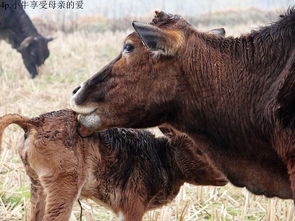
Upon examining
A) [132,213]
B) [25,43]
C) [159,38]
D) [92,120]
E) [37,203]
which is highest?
[159,38]

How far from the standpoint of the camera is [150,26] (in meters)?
4.21

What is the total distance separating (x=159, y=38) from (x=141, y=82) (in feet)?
1.34

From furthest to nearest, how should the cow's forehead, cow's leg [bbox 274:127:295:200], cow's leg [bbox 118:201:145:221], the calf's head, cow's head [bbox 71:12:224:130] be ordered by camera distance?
1. the calf's head
2. cow's leg [bbox 118:201:145:221]
3. the cow's forehead
4. cow's head [bbox 71:12:224:130]
5. cow's leg [bbox 274:127:295:200]

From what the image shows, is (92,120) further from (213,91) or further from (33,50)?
(33,50)

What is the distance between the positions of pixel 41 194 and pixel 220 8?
32631mm

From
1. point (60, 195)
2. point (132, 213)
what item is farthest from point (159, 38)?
point (132, 213)

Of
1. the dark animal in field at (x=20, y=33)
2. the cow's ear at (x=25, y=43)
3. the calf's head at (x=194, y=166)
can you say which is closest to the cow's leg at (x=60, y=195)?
the calf's head at (x=194, y=166)

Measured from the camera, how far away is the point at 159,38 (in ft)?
13.9

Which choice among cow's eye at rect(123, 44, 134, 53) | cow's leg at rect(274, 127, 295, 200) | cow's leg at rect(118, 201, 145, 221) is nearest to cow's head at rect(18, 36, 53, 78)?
cow's leg at rect(118, 201, 145, 221)

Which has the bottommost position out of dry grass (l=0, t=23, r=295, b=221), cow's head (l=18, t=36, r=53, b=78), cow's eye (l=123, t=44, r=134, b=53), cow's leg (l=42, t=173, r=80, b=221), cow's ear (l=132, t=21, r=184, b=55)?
cow's head (l=18, t=36, r=53, b=78)

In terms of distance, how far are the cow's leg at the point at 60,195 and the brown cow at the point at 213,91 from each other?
3.13 feet

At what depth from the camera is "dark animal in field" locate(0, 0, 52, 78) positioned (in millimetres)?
22422

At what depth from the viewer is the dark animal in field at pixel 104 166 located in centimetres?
546

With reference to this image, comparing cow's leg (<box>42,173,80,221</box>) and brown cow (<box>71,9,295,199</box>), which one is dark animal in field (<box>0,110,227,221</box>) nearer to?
cow's leg (<box>42,173,80,221</box>)
